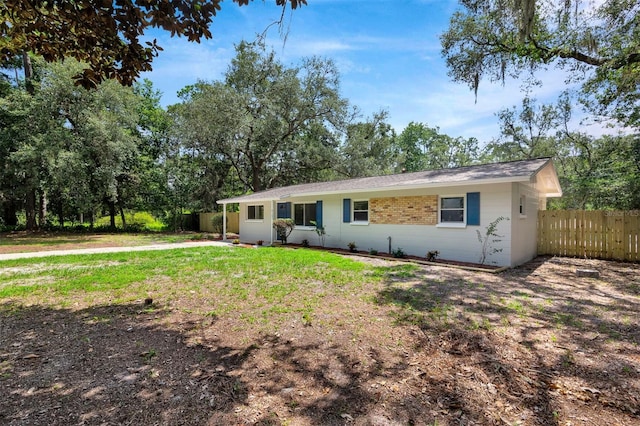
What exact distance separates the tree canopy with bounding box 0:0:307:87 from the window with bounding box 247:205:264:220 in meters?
11.8

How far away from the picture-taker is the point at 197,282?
6648 millimetres

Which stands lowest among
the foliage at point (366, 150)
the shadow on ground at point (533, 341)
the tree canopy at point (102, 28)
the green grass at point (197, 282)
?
the shadow on ground at point (533, 341)

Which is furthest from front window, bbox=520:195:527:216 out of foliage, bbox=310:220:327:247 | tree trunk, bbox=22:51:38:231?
tree trunk, bbox=22:51:38:231

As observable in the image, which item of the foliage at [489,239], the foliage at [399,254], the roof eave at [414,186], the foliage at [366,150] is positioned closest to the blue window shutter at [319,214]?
the roof eave at [414,186]

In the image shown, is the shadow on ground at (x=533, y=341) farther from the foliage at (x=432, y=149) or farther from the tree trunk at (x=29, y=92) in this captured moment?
the foliage at (x=432, y=149)

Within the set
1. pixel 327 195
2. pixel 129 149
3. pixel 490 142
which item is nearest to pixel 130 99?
pixel 129 149

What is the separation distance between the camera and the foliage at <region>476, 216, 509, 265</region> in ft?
28.5

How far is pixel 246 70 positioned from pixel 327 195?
13399 millimetres

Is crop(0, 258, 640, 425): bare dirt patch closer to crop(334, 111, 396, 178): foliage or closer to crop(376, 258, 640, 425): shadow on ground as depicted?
crop(376, 258, 640, 425): shadow on ground

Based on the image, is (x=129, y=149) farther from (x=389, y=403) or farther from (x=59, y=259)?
(x=389, y=403)

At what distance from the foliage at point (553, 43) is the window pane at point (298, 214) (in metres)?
8.61

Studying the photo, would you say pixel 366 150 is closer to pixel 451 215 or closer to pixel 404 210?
pixel 404 210

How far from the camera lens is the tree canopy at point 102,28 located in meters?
3.64

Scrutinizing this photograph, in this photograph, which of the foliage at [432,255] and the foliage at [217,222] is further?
the foliage at [217,222]
